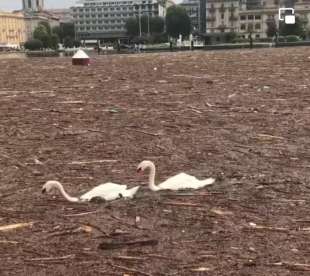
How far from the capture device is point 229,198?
359cm

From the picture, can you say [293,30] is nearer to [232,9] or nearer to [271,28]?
[271,28]

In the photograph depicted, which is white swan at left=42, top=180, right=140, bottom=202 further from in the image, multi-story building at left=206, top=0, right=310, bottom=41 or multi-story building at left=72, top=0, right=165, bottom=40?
multi-story building at left=72, top=0, right=165, bottom=40

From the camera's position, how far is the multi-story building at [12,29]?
170000mm

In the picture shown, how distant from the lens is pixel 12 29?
176 metres

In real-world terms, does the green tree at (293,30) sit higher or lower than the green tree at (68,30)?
lower

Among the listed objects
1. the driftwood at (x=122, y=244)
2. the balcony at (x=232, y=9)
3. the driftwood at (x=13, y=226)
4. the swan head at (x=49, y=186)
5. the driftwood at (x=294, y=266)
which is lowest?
the driftwood at (x=294, y=266)

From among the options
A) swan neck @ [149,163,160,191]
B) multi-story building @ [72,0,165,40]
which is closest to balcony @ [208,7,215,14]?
multi-story building @ [72,0,165,40]

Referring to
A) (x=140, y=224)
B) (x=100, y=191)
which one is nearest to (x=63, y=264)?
(x=140, y=224)

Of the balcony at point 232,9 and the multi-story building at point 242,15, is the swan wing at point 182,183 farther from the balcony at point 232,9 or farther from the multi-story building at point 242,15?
the balcony at point 232,9

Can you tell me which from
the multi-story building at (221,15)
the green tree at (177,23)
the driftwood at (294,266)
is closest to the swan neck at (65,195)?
the driftwood at (294,266)

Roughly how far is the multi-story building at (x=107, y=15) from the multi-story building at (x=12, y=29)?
16737 mm

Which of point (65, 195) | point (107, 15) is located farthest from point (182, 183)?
point (107, 15)

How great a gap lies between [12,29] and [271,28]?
81.9 meters

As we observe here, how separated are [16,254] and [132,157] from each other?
5.80 feet
